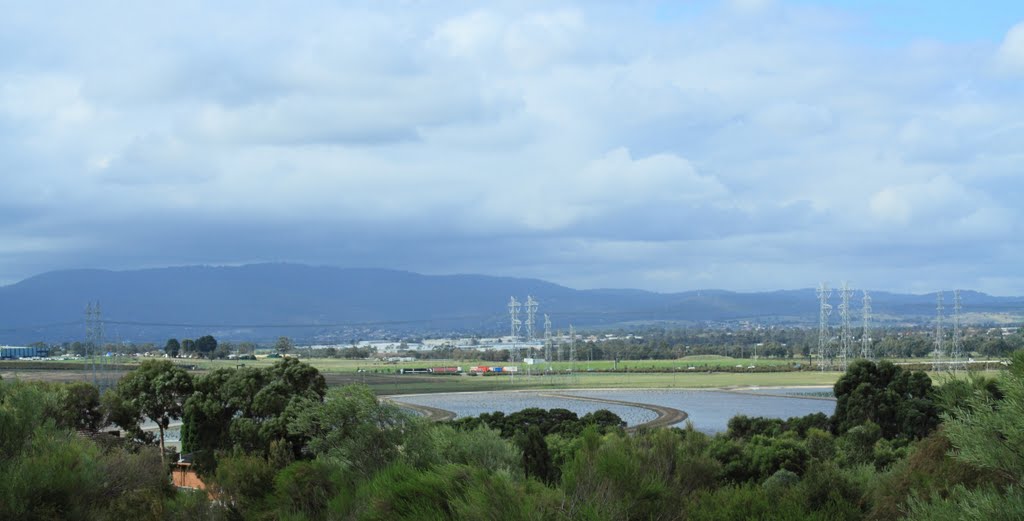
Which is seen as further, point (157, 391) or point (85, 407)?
point (85, 407)

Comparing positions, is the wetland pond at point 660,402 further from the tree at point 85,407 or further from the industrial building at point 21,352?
the industrial building at point 21,352

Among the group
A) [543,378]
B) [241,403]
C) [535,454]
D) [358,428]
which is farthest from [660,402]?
[358,428]

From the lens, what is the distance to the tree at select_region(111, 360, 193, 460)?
136 feet

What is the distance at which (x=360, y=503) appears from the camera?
17.1 m

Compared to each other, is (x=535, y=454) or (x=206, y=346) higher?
(x=206, y=346)

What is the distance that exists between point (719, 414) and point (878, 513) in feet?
197

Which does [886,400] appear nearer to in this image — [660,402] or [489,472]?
[489,472]

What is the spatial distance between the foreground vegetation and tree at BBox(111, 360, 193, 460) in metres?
3.77

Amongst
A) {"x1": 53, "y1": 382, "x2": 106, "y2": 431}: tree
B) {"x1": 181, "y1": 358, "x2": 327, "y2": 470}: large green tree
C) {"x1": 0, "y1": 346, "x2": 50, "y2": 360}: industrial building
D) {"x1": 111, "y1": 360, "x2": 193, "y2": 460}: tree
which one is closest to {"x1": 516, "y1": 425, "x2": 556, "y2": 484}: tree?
{"x1": 181, "y1": 358, "x2": 327, "y2": 470}: large green tree

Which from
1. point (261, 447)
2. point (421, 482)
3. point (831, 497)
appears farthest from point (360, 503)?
point (261, 447)

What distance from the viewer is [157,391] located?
41188mm

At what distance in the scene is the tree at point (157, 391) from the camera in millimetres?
41469

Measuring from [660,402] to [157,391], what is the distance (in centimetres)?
5626

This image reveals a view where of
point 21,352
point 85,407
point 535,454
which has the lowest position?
point 21,352
